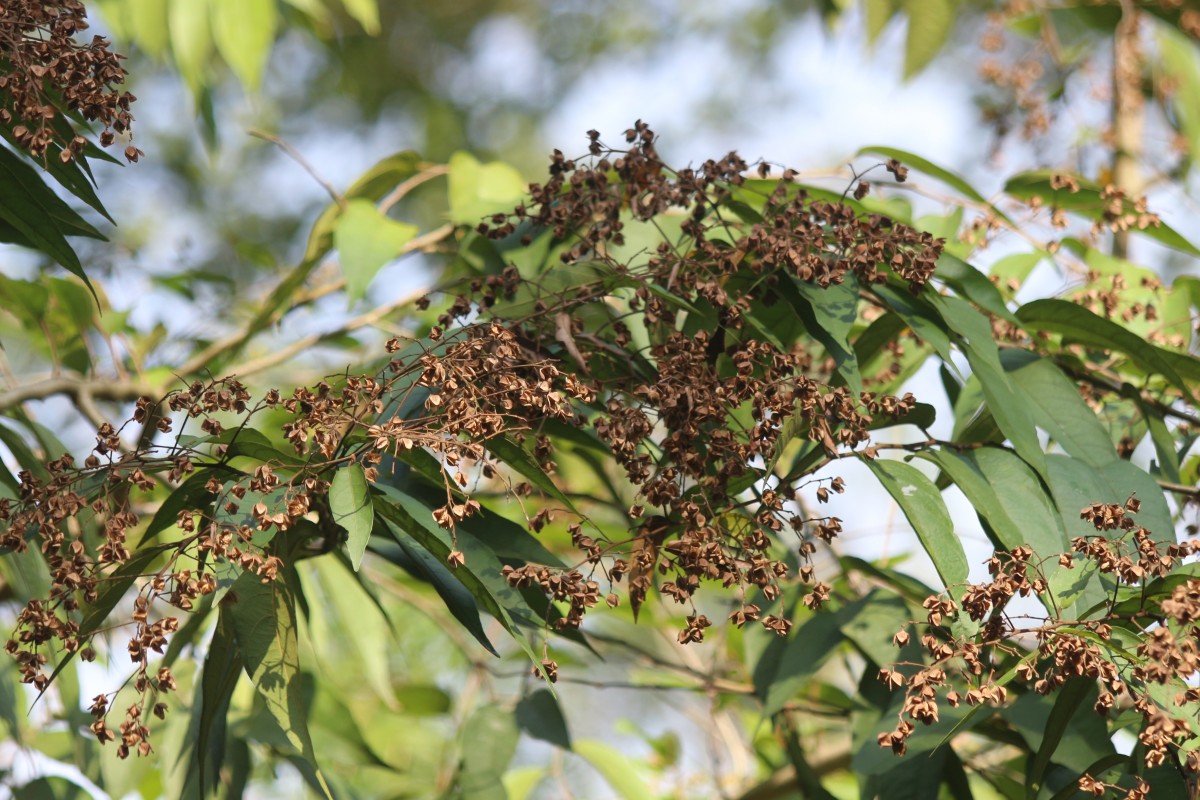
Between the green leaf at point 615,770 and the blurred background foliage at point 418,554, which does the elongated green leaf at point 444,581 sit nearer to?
the blurred background foliage at point 418,554

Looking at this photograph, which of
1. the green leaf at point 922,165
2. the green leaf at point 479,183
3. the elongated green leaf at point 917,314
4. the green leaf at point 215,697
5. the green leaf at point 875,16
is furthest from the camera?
the green leaf at point 875,16

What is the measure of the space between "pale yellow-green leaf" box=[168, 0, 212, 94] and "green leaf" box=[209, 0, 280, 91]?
21mm

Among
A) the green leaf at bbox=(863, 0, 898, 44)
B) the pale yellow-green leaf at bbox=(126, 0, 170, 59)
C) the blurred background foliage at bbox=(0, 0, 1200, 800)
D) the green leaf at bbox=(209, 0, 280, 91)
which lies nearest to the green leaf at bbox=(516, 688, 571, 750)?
the blurred background foliage at bbox=(0, 0, 1200, 800)

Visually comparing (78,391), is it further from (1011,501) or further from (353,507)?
(1011,501)

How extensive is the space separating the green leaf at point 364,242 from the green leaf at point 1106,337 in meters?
0.58

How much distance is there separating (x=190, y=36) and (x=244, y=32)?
0.06 meters

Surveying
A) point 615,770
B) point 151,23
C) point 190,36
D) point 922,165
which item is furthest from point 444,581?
point 151,23

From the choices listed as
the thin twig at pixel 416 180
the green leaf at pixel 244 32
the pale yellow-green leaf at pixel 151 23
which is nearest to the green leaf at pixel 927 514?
the thin twig at pixel 416 180

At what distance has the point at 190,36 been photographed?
145 cm

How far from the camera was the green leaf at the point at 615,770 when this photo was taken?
4.95ft

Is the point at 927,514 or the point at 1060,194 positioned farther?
A: the point at 1060,194

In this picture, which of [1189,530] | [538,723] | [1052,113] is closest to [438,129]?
[1052,113]

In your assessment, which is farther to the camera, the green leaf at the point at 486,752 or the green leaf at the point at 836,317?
the green leaf at the point at 486,752

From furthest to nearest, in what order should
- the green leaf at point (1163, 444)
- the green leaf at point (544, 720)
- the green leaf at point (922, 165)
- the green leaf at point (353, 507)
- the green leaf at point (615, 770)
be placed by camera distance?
the green leaf at point (615, 770) < the green leaf at point (544, 720) < the green leaf at point (922, 165) < the green leaf at point (1163, 444) < the green leaf at point (353, 507)
